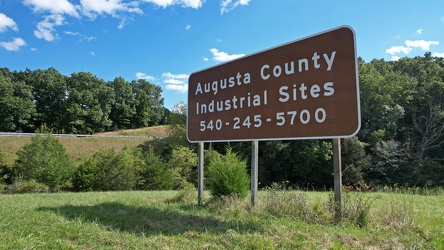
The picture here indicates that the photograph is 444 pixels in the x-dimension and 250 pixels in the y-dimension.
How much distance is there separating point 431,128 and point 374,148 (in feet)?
30.6

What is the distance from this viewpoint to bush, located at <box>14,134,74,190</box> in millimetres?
24297

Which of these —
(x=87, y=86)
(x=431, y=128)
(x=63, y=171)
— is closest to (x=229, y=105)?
(x=63, y=171)

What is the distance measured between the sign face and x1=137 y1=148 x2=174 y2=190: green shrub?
1895 cm

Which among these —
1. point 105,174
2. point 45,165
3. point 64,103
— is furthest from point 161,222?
point 64,103

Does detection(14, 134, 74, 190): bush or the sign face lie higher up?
the sign face

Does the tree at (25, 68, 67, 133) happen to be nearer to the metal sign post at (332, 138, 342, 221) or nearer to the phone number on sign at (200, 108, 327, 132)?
the phone number on sign at (200, 108, 327, 132)

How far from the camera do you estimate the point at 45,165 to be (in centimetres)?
2548

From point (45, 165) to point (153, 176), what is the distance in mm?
9514

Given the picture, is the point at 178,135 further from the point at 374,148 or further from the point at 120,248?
the point at 120,248

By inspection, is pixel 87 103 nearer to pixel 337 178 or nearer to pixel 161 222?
pixel 161 222

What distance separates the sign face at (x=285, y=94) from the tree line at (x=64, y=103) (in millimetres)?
60614

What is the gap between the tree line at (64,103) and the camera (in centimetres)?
5903

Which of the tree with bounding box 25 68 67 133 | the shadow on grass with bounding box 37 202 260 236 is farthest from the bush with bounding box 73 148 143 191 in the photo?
the tree with bounding box 25 68 67 133

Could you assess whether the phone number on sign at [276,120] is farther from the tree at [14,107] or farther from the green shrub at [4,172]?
the tree at [14,107]
